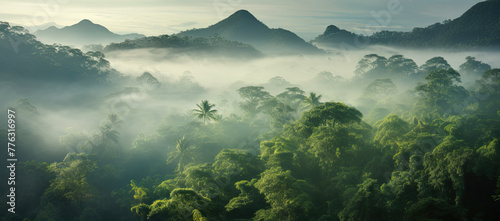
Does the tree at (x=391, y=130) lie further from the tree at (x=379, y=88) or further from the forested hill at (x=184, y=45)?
the forested hill at (x=184, y=45)

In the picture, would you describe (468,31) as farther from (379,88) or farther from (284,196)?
(284,196)

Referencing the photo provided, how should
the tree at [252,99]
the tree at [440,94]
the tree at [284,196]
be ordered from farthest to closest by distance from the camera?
the tree at [252,99], the tree at [440,94], the tree at [284,196]

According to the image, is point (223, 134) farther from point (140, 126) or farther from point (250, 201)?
point (140, 126)

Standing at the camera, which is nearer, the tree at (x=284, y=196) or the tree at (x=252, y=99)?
the tree at (x=284, y=196)

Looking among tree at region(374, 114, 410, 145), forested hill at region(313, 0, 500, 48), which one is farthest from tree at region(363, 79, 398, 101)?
forested hill at region(313, 0, 500, 48)

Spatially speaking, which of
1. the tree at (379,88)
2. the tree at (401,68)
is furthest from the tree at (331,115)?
the tree at (401,68)

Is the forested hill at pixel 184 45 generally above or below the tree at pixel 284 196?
above

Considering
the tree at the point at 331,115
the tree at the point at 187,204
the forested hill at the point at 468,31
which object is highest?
the forested hill at the point at 468,31
